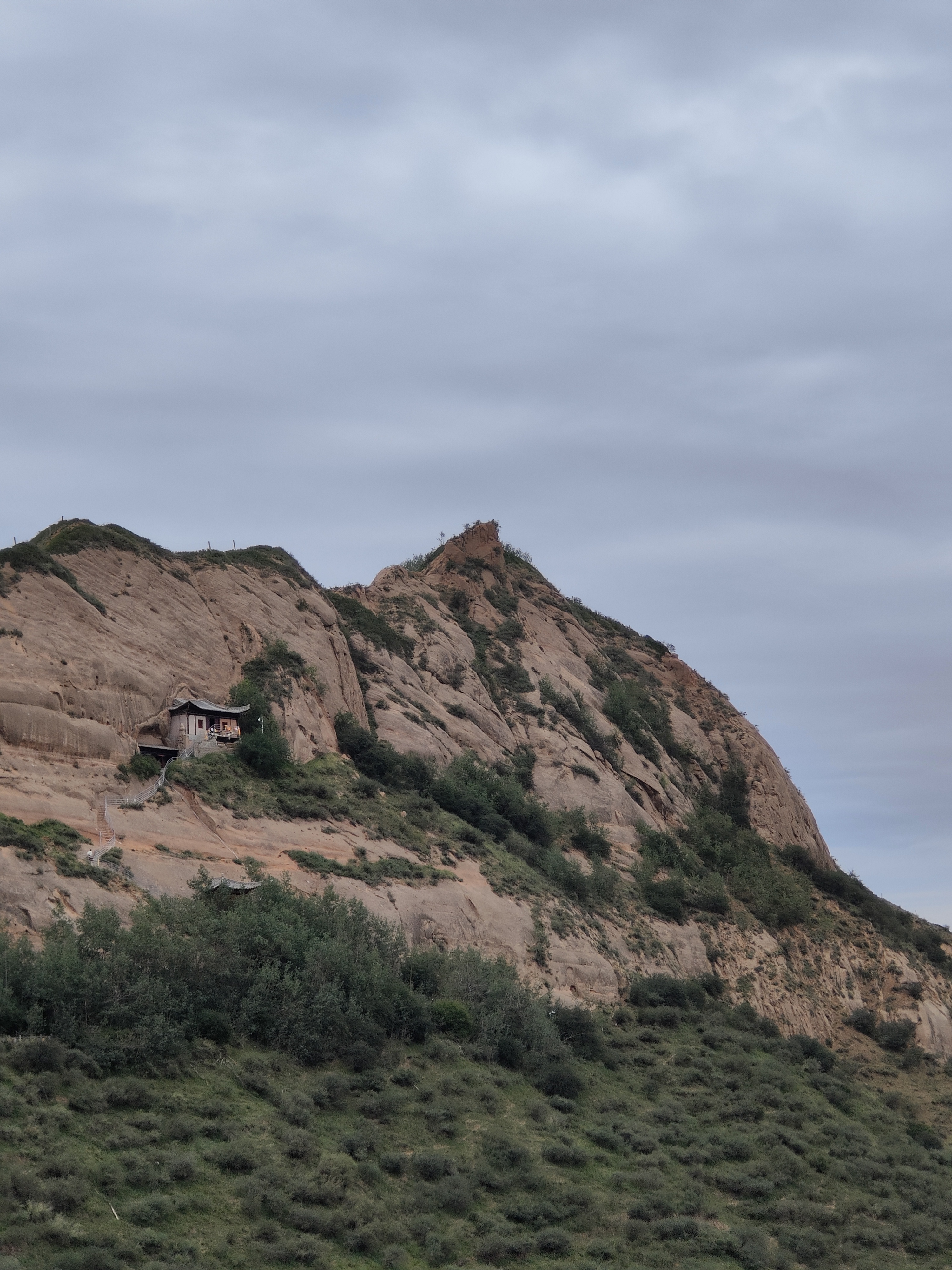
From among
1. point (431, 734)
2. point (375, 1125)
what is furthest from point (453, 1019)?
point (431, 734)

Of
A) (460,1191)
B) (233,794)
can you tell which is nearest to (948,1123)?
(460,1191)

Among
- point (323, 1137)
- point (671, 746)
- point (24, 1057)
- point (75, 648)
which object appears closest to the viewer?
point (24, 1057)

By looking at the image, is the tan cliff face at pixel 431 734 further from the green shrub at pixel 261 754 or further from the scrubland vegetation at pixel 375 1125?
the scrubland vegetation at pixel 375 1125

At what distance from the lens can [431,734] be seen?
63.1 m

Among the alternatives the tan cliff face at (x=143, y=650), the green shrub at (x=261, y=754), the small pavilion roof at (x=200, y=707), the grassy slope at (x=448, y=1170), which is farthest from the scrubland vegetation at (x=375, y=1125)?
the small pavilion roof at (x=200, y=707)

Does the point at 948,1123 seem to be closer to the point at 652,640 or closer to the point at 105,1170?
the point at 105,1170

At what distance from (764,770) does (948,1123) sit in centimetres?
3327

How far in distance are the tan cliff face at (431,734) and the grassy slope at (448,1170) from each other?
7.00 metres

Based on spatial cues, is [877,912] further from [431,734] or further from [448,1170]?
[448,1170]

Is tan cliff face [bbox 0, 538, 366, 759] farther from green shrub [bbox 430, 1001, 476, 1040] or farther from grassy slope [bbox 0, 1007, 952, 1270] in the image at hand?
grassy slope [bbox 0, 1007, 952, 1270]

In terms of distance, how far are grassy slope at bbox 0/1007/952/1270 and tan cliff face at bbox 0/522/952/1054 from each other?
7004 millimetres

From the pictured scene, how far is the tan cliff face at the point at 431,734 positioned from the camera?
4391 centimetres

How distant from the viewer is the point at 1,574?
4825cm

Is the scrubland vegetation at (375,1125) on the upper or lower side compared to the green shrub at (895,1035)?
lower
